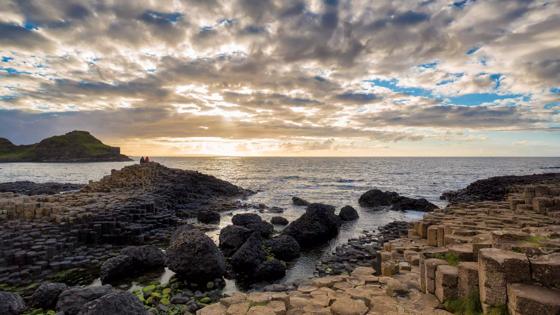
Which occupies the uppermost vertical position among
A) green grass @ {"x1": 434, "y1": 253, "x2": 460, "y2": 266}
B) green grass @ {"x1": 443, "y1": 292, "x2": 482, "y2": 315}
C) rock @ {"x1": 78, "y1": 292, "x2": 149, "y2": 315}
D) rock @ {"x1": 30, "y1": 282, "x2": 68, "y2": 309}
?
green grass @ {"x1": 434, "y1": 253, "x2": 460, "y2": 266}

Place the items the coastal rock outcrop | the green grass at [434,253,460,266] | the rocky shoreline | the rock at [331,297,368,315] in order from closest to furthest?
the rock at [331,297,368,315]
the green grass at [434,253,460,266]
the rocky shoreline
the coastal rock outcrop

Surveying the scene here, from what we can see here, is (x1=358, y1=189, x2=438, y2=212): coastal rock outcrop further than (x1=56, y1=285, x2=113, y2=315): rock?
Yes

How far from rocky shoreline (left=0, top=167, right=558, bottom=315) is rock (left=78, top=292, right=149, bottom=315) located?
0.02 m

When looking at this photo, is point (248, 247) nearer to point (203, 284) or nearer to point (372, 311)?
point (203, 284)

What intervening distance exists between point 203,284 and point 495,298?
9599 mm

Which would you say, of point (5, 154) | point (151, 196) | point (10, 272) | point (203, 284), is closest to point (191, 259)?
point (203, 284)

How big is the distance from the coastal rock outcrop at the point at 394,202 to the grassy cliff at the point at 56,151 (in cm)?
17178

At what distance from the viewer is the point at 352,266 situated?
14.3 meters

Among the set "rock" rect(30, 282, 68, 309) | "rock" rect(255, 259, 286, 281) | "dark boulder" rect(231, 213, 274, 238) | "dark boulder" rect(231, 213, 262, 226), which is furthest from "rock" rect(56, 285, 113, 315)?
"dark boulder" rect(231, 213, 262, 226)

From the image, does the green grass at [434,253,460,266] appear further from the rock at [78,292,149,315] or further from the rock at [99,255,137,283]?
the rock at [99,255,137,283]

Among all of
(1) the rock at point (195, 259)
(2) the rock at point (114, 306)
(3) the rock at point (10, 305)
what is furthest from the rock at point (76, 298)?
(1) the rock at point (195, 259)

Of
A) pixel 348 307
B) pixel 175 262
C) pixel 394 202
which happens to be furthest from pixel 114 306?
pixel 394 202

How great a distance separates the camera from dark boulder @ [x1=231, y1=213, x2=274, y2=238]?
785 inches

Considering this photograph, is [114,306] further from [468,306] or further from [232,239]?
[232,239]
